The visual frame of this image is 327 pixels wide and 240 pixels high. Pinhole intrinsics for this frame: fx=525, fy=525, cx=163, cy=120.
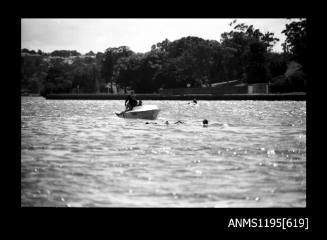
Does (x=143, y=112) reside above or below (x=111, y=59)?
below

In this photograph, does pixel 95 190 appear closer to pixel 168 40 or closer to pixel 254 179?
pixel 254 179

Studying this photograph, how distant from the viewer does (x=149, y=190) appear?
13406 millimetres

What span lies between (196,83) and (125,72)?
73.2 ft

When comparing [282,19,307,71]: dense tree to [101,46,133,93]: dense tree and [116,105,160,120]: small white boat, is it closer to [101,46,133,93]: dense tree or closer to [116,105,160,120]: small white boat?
[116,105,160,120]: small white boat

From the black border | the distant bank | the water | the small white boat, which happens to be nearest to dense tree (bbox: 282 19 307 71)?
the distant bank

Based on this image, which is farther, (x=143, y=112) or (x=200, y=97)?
(x=200, y=97)

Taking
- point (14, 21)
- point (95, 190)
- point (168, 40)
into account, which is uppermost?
point (168, 40)
